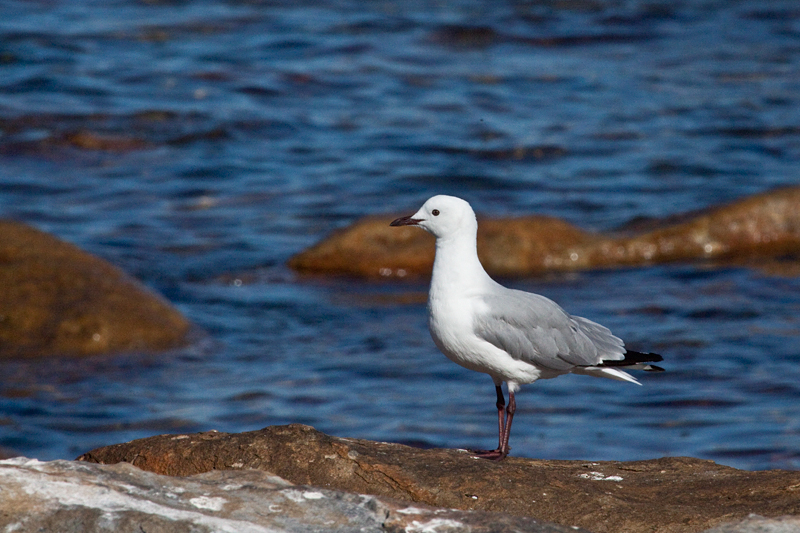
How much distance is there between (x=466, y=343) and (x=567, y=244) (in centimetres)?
600

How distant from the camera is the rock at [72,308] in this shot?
7.89 m

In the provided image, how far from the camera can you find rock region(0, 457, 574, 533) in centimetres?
272

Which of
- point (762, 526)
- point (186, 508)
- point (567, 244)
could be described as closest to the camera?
point (186, 508)

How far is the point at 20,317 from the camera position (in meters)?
7.99

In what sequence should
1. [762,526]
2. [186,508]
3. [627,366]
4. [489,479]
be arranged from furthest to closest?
[627,366]
[489,479]
[762,526]
[186,508]

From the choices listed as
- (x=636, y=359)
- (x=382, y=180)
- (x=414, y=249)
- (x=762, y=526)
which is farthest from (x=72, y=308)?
(x=762, y=526)

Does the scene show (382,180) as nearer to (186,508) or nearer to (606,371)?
(606,371)

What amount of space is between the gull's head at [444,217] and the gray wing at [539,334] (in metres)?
0.36

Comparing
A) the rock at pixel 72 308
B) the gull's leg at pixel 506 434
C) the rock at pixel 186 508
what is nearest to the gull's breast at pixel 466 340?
the gull's leg at pixel 506 434

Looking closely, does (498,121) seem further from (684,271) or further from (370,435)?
(370,435)

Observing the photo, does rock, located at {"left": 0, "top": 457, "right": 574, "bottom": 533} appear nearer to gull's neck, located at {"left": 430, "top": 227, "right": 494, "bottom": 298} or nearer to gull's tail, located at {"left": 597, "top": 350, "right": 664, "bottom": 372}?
gull's neck, located at {"left": 430, "top": 227, "right": 494, "bottom": 298}

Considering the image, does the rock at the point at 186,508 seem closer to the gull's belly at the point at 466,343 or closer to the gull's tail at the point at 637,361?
the gull's belly at the point at 466,343

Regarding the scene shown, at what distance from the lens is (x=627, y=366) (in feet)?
15.5

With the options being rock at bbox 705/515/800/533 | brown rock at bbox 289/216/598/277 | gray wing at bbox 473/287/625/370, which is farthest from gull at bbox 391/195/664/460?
brown rock at bbox 289/216/598/277
